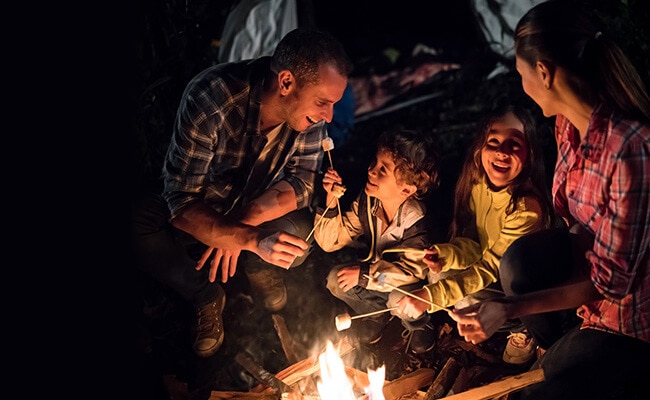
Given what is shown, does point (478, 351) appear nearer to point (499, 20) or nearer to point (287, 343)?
point (287, 343)

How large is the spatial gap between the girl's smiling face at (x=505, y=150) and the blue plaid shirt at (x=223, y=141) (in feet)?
3.20

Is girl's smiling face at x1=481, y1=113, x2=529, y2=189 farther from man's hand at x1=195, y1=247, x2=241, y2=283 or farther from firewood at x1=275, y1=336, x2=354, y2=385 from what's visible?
man's hand at x1=195, y1=247, x2=241, y2=283

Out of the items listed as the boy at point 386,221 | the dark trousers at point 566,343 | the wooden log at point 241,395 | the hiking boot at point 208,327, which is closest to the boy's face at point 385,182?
the boy at point 386,221

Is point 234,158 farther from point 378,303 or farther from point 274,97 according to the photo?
point 378,303

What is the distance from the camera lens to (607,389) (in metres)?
3.43

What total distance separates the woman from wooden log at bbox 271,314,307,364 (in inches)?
49.9

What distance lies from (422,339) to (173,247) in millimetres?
1600

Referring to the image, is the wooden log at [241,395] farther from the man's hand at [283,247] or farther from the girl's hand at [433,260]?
the girl's hand at [433,260]

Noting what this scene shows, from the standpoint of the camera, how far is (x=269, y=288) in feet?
14.7

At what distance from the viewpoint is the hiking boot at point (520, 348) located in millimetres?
3906

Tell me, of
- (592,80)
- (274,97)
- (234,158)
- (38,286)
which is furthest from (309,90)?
(38,286)

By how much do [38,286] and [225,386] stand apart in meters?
1.74

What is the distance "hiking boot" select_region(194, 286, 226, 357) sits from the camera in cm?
422

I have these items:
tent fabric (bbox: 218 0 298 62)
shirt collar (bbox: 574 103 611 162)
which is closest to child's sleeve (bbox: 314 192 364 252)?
tent fabric (bbox: 218 0 298 62)
